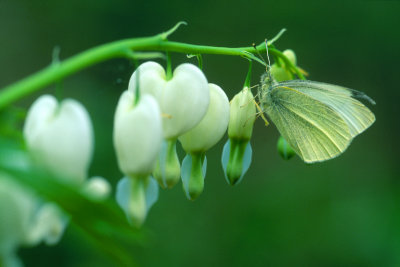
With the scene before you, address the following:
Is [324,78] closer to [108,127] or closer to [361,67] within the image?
[361,67]

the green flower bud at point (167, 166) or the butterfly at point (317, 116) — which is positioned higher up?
the butterfly at point (317, 116)

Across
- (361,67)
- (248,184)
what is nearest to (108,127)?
(248,184)

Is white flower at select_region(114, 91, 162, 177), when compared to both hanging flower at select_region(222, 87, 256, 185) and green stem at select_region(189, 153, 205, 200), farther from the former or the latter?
hanging flower at select_region(222, 87, 256, 185)

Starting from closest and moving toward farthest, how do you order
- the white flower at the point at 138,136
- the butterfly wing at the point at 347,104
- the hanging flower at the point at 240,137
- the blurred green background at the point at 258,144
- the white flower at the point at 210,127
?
the white flower at the point at 138,136
the white flower at the point at 210,127
the hanging flower at the point at 240,137
the butterfly wing at the point at 347,104
the blurred green background at the point at 258,144

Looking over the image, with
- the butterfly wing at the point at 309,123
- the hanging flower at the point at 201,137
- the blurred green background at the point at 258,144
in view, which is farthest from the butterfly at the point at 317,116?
the blurred green background at the point at 258,144

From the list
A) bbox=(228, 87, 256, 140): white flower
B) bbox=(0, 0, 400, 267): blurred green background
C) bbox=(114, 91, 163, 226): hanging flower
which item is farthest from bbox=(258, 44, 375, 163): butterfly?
bbox=(0, 0, 400, 267): blurred green background

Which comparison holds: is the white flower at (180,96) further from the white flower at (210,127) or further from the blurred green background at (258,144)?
the blurred green background at (258,144)

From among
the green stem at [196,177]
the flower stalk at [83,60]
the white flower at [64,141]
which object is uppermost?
the flower stalk at [83,60]
